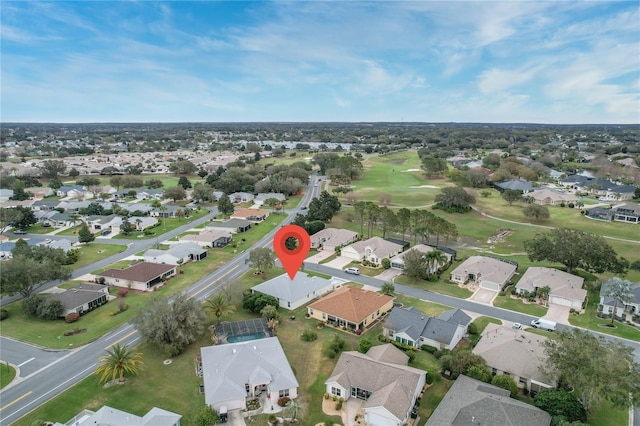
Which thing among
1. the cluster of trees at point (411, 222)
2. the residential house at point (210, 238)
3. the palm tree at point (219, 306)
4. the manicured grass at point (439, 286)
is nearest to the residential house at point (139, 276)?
the palm tree at point (219, 306)

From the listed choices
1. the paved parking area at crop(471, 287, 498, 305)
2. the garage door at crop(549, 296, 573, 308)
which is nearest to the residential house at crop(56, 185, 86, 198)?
the paved parking area at crop(471, 287, 498, 305)

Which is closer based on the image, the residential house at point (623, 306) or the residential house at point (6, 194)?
the residential house at point (623, 306)

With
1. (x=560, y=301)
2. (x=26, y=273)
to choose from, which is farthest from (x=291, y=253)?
(x=560, y=301)

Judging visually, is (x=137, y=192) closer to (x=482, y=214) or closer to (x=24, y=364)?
(x=24, y=364)

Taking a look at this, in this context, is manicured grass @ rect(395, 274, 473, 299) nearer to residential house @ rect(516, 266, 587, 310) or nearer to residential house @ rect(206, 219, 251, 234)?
residential house @ rect(516, 266, 587, 310)

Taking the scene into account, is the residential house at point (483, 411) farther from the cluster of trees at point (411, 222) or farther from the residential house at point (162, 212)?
the residential house at point (162, 212)

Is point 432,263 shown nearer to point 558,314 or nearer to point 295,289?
point 558,314
